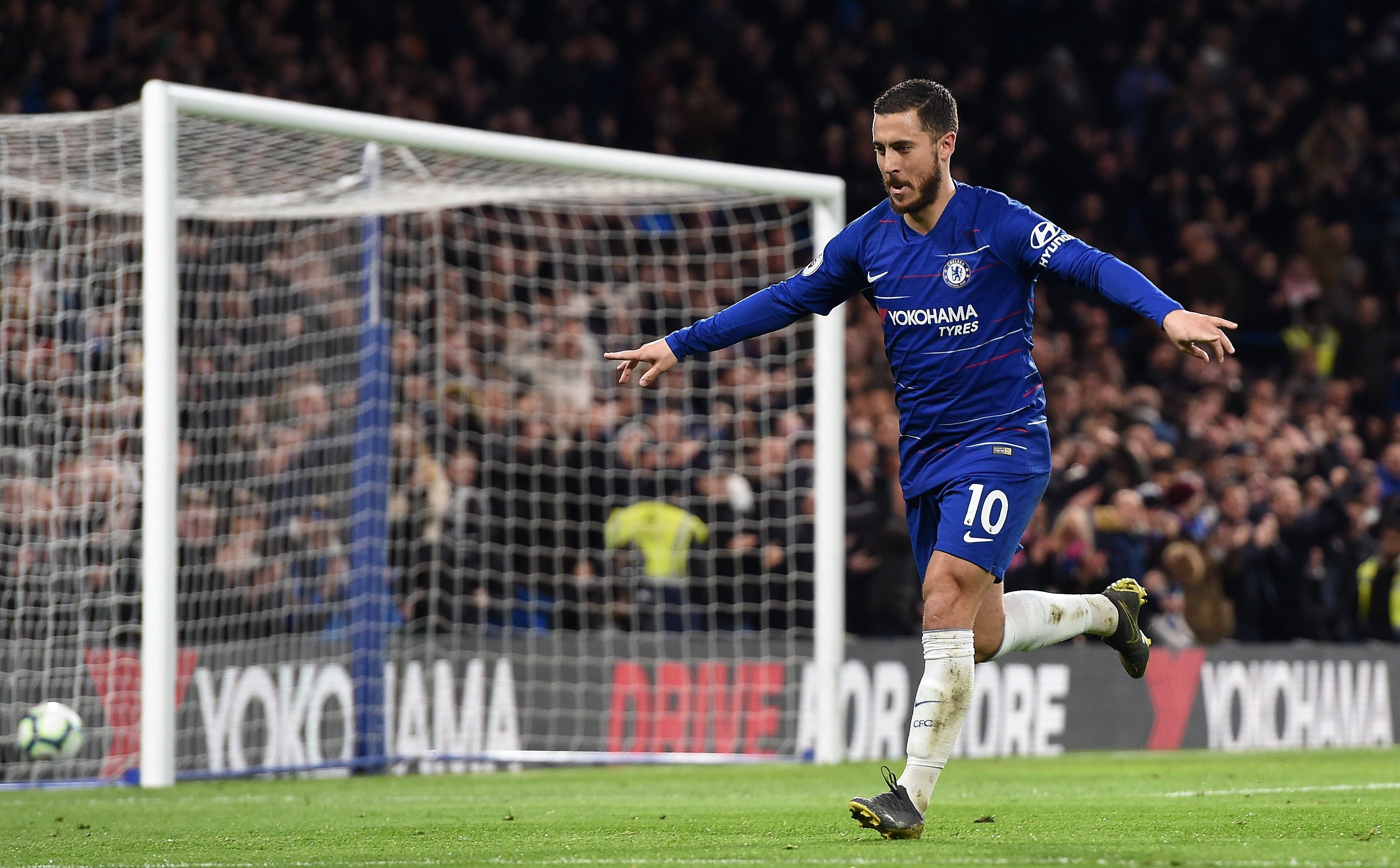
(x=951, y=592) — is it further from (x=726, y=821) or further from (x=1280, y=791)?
(x=1280, y=791)

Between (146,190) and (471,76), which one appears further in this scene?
(471,76)

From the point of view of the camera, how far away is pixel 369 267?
11.2 m

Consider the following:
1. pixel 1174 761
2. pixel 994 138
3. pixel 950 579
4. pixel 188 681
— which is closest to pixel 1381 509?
pixel 1174 761

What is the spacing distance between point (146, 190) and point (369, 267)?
234cm

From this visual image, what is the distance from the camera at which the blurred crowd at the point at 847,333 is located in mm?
12078

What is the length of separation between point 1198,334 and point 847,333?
1079 cm

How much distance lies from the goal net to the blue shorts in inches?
185

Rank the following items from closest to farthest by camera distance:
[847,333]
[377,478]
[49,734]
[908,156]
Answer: [908,156] → [49,734] → [377,478] → [847,333]

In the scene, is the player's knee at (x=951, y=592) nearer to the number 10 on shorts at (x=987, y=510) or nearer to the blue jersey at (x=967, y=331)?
the number 10 on shorts at (x=987, y=510)

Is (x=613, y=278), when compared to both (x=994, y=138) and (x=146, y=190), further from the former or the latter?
(x=146, y=190)

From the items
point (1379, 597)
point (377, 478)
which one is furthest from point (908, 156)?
point (1379, 597)

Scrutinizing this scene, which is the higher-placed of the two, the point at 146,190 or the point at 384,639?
the point at 146,190

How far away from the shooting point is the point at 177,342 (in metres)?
10.0

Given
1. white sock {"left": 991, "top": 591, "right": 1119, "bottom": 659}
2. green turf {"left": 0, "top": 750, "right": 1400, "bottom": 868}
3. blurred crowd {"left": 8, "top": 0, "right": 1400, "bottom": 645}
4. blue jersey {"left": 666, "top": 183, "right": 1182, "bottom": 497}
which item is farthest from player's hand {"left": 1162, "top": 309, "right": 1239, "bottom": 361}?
blurred crowd {"left": 8, "top": 0, "right": 1400, "bottom": 645}
